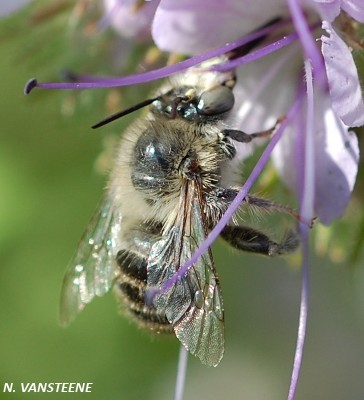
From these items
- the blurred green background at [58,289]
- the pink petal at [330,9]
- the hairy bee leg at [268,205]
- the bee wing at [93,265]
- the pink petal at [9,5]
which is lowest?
the blurred green background at [58,289]

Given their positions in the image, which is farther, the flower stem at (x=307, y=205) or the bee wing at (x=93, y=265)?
the bee wing at (x=93, y=265)

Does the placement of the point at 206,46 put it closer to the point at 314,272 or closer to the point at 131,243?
the point at 131,243

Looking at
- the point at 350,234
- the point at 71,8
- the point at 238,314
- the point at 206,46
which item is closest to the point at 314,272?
the point at 238,314

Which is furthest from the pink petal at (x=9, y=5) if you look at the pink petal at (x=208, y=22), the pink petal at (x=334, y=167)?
the pink petal at (x=334, y=167)

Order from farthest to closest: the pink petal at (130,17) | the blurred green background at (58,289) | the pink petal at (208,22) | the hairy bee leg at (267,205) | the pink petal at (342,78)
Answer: the blurred green background at (58,289) → the pink petal at (130,17) → the pink petal at (208,22) → the hairy bee leg at (267,205) → the pink petal at (342,78)

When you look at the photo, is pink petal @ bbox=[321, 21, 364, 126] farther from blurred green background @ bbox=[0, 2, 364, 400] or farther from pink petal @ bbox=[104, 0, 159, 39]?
blurred green background @ bbox=[0, 2, 364, 400]

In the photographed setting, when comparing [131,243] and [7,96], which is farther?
[7,96]

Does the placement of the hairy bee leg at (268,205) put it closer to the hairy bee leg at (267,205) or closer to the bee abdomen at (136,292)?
the hairy bee leg at (267,205)
